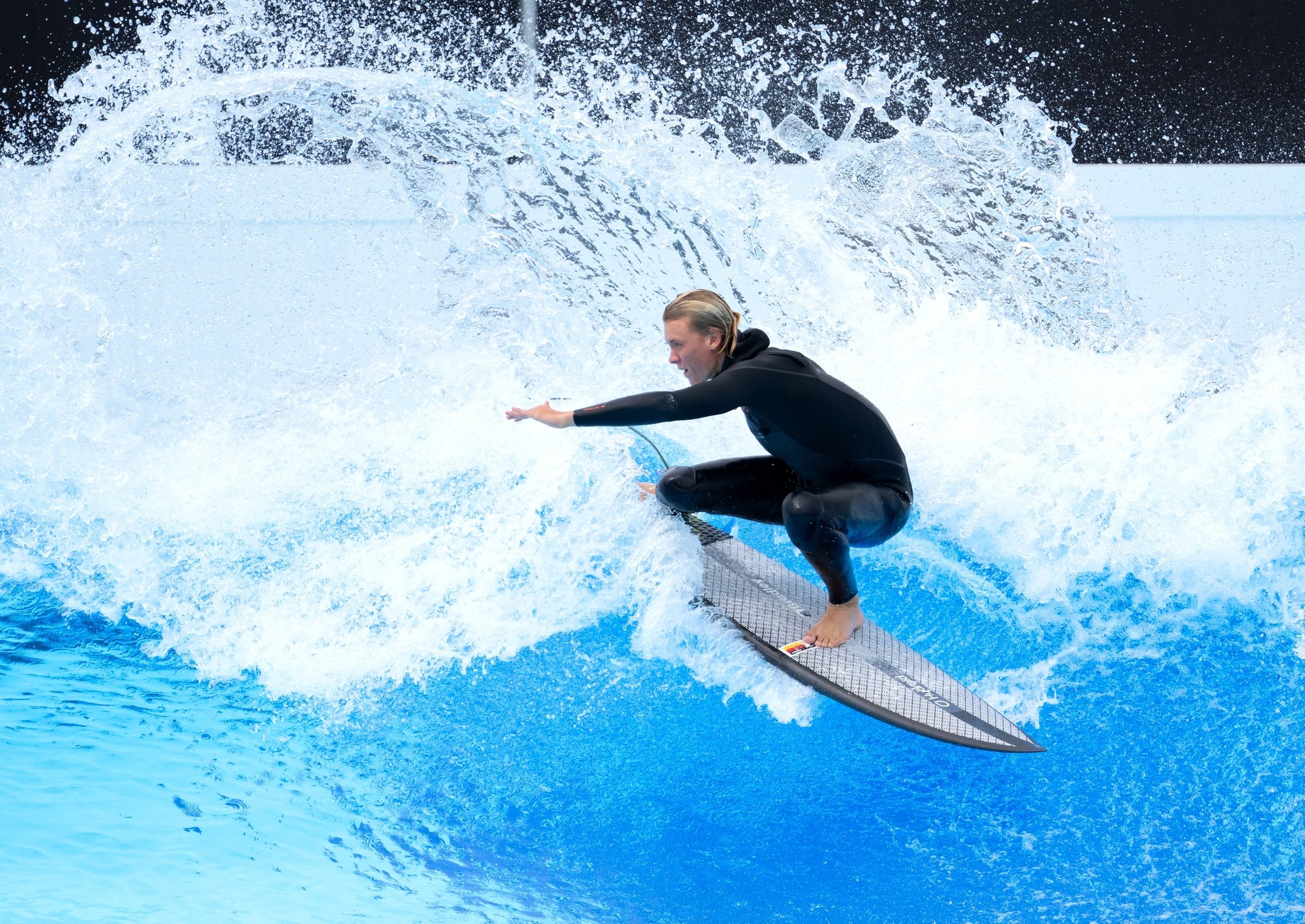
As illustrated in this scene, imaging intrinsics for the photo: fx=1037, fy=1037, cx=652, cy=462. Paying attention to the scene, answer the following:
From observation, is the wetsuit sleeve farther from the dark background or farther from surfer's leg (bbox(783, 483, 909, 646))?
the dark background

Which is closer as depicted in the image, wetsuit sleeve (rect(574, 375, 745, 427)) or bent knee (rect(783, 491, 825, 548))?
wetsuit sleeve (rect(574, 375, 745, 427))

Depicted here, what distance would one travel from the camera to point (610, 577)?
10.3 ft

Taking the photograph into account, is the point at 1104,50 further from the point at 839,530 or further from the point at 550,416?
the point at 550,416

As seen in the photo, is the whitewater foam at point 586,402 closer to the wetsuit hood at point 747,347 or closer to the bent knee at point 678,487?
the bent knee at point 678,487

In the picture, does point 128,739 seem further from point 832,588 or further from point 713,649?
point 832,588

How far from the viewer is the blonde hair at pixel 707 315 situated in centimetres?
246

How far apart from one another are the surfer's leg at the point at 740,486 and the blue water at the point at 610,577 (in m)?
0.20

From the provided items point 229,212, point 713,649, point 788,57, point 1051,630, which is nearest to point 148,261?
point 229,212

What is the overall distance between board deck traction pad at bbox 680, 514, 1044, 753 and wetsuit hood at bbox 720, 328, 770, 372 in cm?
68

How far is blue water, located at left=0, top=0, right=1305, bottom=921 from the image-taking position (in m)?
2.26

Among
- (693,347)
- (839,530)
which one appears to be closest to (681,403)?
(693,347)

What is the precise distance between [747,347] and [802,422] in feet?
0.75

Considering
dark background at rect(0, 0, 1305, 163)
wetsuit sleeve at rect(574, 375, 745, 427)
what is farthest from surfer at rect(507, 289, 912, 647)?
dark background at rect(0, 0, 1305, 163)

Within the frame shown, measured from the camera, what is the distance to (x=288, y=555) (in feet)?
11.4
